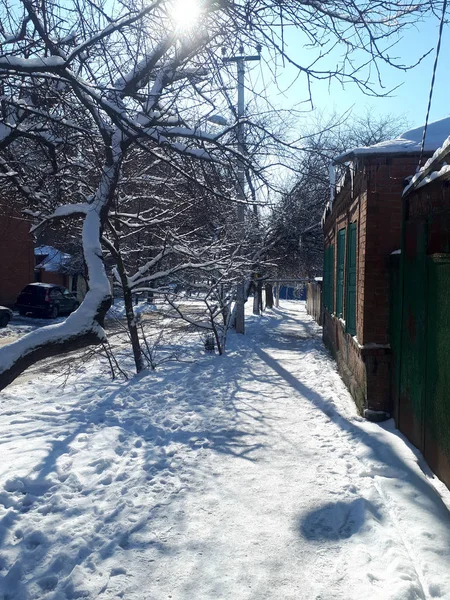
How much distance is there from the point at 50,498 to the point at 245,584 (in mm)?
1818

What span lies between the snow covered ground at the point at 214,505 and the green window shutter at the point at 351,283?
3.69 feet

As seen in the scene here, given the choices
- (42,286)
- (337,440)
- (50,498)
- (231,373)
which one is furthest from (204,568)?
(42,286)

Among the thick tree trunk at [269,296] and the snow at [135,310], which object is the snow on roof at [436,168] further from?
the thick tree trunk at [269,296]

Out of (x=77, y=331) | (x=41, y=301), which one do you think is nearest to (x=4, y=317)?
(x=41, y=301)

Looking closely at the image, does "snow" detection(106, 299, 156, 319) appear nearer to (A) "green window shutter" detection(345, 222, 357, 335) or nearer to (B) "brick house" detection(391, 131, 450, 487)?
(A) "green window shutter" detection(345, 222, 357, 335)

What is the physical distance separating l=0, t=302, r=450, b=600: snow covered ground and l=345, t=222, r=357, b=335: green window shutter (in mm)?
1126

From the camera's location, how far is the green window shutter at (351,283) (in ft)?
23.1

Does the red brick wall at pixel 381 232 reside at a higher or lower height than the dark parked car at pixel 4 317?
higher

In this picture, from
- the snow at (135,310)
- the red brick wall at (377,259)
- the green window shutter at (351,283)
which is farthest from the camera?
the snow at (135,310)

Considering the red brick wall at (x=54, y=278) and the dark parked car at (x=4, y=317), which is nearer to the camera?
the dark parked car at (x=4, y=317)

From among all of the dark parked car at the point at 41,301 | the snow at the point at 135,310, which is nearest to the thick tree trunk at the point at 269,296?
the snow at the point at 135,310

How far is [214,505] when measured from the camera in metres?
3.84

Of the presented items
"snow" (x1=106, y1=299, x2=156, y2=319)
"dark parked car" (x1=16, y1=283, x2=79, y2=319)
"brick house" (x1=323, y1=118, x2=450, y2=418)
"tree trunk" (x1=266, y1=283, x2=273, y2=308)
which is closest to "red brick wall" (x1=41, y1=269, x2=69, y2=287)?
"dark parked car" (x1=16, y1=283, x2=79, y2=319)

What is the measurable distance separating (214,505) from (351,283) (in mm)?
4401
